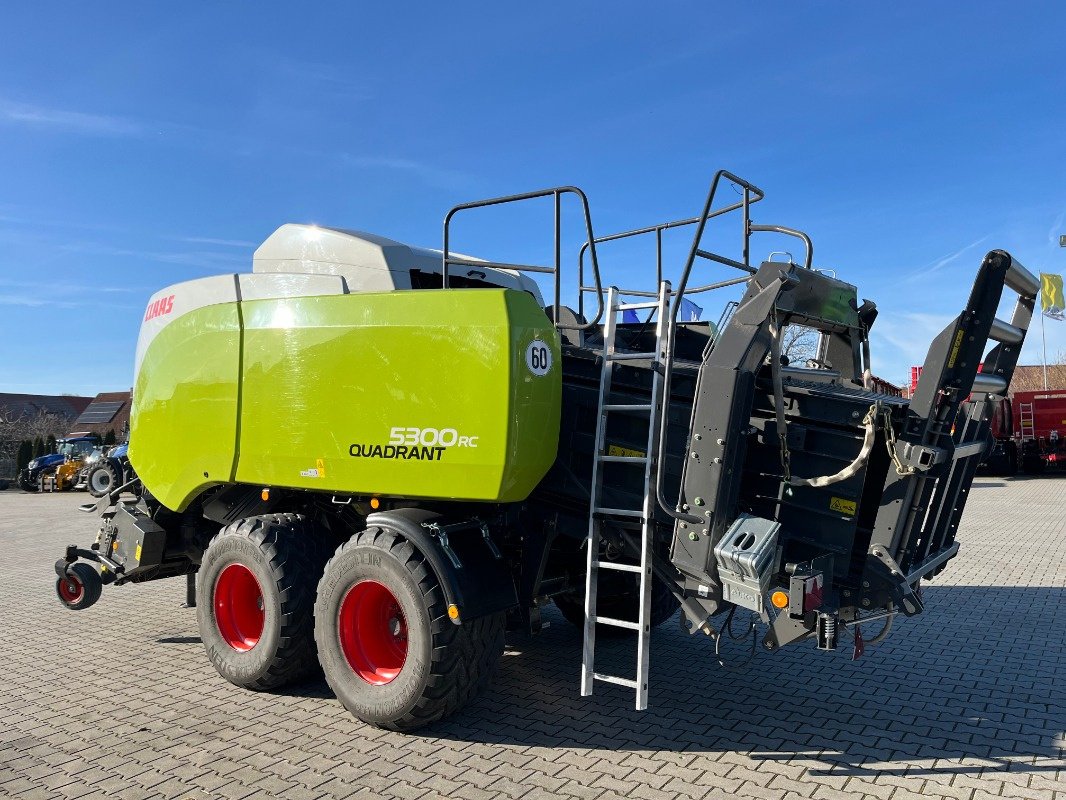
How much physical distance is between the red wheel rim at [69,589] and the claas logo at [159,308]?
85.0 inches

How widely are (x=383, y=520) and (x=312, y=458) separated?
0.63m

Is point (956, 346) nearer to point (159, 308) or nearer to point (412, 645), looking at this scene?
point (412, 645)

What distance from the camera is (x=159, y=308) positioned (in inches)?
240

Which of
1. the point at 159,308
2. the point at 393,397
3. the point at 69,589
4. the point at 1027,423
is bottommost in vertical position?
the point at 69,589

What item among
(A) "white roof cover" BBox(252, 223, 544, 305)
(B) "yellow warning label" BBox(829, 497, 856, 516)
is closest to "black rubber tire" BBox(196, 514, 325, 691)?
(A) "white roof cover" BBox(252, 223, 544, 305)

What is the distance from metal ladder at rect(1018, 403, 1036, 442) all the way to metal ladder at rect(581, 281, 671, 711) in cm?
2308

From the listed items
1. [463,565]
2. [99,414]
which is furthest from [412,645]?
[99,414]

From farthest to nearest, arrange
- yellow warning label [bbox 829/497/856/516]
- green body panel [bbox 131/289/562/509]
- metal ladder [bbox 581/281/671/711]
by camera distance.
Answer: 1. green body panel [bbox 131/289/562/509]
2. metal ladder [bbox 581/281/671/711]
3. yellow warning label [bbox 829/497/856/516]

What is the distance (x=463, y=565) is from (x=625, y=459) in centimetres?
101

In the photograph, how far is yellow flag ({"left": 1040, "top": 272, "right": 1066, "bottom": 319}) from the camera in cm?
2889

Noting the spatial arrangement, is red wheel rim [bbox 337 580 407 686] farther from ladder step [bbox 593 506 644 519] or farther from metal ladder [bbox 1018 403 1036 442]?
metal ladder [bbox 1018 403 1036 442]

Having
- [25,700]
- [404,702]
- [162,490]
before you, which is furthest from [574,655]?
[25,700]

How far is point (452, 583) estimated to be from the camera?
13.7ft

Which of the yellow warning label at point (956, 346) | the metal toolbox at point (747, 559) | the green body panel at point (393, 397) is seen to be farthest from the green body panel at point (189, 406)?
the yellow warning label at point (956, 346)
